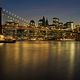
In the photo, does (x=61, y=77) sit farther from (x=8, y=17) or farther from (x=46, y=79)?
(x=8, y=17)

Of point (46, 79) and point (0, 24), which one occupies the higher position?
point (0, 24)

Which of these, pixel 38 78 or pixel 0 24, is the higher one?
pixel 0 24

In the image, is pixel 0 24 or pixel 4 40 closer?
pixel 0 24

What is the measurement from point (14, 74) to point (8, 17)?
176ft

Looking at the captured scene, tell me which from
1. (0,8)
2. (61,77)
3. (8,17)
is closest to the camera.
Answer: (61,77)

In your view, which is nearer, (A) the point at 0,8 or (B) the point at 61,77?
(B) the point at 61,77

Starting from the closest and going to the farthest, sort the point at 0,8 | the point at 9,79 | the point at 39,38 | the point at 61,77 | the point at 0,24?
the point at 9,79 < the point at 61,77 < the point at 0,24 < the point at 0,8 < the point at 39,38

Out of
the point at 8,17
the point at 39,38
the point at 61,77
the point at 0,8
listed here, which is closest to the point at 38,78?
the point at 61,77

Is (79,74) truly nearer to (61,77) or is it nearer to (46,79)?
(61,77)

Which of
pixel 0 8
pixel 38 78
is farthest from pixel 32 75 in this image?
pixel 0 8

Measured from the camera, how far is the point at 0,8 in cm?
5047

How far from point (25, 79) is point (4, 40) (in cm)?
4391

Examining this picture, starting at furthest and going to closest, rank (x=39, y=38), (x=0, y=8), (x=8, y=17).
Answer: (x=39, y=38), (x=8, y=17), (x=0, y=8)

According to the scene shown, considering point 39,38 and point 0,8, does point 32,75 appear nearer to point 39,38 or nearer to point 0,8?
point 0,8
